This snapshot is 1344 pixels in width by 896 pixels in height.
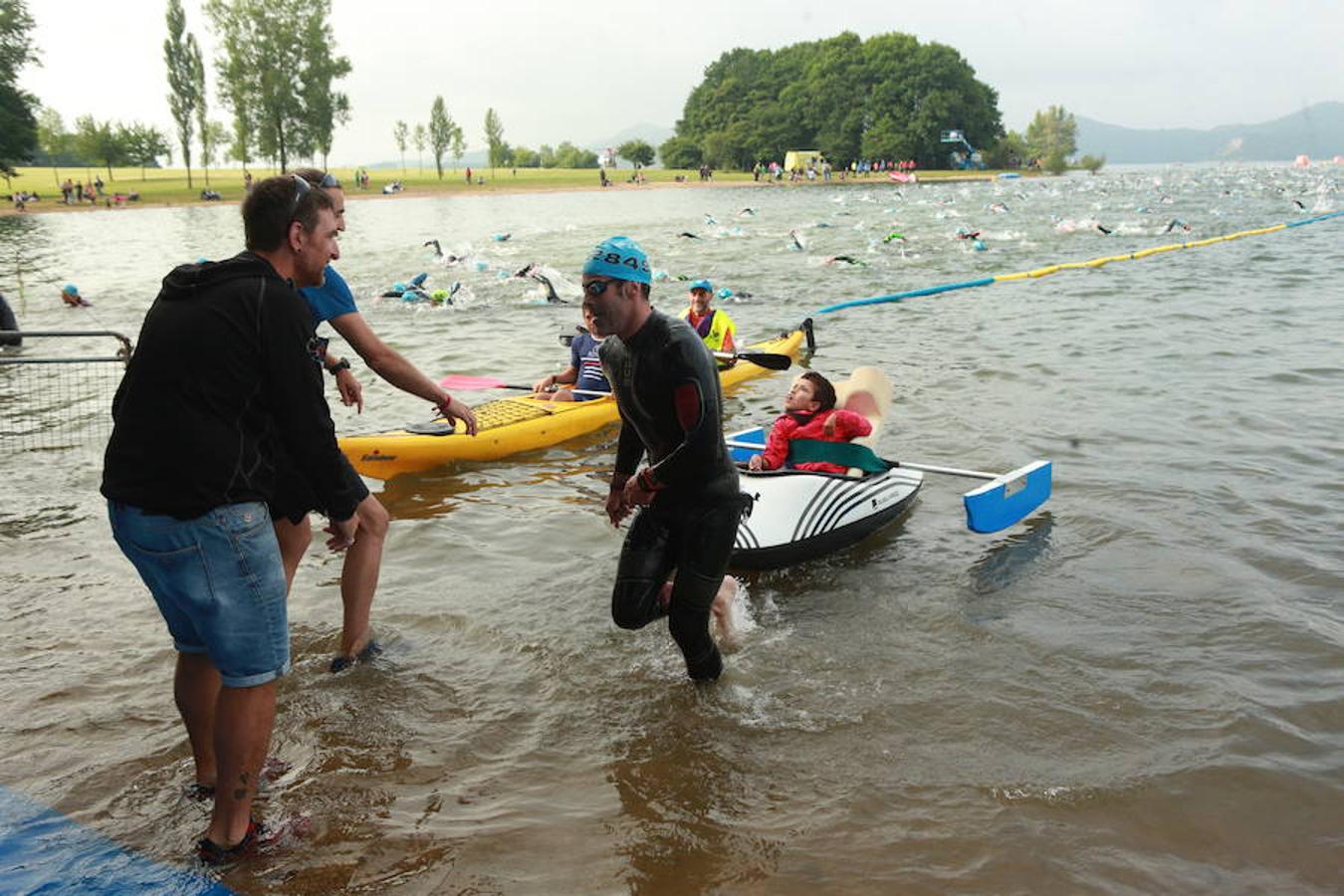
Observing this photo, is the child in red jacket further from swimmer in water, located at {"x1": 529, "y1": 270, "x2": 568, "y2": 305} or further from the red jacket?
swimmer in water, located at {"x1": 529, "y1": 270, "x2": 568, "y2": 305}

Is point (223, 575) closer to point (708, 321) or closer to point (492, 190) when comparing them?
point (708, 321)

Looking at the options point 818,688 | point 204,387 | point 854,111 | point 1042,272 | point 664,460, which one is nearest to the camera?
point 204,387

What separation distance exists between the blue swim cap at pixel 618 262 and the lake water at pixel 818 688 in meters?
2.06

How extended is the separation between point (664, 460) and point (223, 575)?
5.82 feet

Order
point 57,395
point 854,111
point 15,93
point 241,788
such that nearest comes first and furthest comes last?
point 241,788 < point 57,395 < point 15,93 < point 854,111

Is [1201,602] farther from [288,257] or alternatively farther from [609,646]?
[288,257]

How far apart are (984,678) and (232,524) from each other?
373cm

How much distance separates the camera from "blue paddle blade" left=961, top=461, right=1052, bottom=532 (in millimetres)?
6852

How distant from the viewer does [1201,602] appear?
6.01 m

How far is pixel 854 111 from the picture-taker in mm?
119875

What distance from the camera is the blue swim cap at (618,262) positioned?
3.95m

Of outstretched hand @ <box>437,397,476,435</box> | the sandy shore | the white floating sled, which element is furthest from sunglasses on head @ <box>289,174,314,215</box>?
the sandy shore

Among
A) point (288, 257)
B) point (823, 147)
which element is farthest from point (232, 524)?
point (823, 147)

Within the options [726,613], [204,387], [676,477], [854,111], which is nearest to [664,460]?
[676,477]
